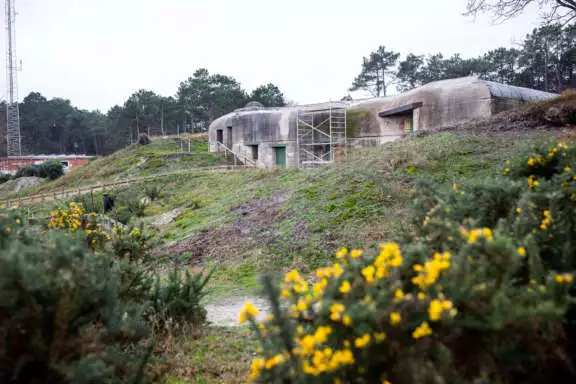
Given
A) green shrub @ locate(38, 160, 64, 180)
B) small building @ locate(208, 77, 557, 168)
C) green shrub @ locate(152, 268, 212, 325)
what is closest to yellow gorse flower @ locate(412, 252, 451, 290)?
green shrub @ locate(152, 268, 212, 325)

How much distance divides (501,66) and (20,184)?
153ft

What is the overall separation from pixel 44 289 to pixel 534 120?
41.7 feet

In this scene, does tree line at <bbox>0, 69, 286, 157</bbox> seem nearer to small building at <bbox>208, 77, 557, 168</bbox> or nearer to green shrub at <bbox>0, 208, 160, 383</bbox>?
small building at <bbox>208, 77, 557, 168</bbox>

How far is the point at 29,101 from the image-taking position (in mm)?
62812

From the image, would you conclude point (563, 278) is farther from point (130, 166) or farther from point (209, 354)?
point (130, 166)

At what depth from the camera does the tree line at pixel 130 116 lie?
167 ft

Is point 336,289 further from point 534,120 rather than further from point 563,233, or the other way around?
point 534,120

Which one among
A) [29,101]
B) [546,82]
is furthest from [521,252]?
[29,101]

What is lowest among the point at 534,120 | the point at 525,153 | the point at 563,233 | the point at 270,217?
the point at 270,217

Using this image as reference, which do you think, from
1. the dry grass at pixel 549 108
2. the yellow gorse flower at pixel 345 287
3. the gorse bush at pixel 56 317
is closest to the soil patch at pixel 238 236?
the gorse bush at pixel 56 317

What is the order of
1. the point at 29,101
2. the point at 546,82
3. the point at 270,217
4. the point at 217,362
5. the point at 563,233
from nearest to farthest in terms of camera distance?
1. the point at 563,233
2. the point at 217,362
3. the point at 270,217
4. the point at 546,82
5. the point at 29,101

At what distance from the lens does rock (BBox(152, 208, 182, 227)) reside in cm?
1366

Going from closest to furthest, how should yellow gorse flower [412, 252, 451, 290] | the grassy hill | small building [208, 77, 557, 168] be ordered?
yellow gorse flower [412, 252, 451, 290] → the grassy hill → small building [208, 77, 557, 168]

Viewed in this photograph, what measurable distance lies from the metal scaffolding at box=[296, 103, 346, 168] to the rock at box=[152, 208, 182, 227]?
11.4 metres
